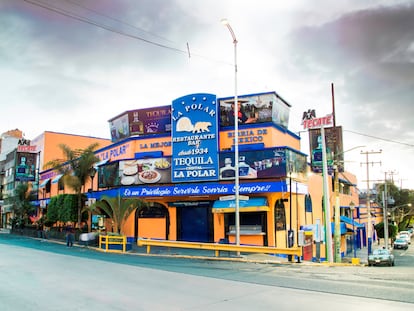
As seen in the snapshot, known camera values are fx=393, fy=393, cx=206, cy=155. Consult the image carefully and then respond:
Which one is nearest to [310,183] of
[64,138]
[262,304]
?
[262,304]

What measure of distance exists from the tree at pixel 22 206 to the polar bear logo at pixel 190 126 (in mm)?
30629

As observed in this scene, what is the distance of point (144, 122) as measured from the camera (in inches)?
1284

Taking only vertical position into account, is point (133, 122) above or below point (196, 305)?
above

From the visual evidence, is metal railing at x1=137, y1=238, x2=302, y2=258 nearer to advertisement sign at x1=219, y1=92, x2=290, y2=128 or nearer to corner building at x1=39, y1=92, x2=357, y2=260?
corner building at x1=39, y1=92, x2=357, y2=260

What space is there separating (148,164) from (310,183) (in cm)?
1349

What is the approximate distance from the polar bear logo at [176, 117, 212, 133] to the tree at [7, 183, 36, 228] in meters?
30.6

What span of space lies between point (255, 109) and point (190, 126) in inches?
194

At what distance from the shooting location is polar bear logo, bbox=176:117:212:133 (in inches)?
1128

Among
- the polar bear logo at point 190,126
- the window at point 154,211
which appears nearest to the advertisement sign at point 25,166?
the window at point 154,211

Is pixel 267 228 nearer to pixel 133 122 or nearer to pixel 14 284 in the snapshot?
pixel 133 122

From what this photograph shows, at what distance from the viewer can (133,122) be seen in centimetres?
3334

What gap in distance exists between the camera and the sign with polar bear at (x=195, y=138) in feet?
91.3

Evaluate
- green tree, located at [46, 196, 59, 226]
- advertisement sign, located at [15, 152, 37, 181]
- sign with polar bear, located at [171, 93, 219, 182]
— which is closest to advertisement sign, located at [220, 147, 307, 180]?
sign with polar bear, located at [171, 93, 219, 182]

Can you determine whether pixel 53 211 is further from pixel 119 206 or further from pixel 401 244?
pixel 401 244
